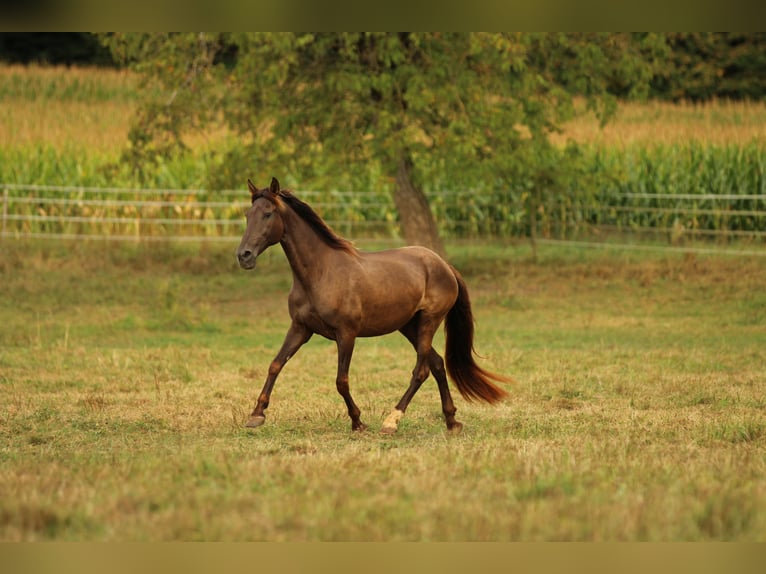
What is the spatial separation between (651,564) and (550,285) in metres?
17.1

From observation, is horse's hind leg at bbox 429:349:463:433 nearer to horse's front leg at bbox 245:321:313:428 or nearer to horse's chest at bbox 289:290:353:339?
horse's chest at bbox 289:290:353:339

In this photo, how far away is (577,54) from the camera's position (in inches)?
792

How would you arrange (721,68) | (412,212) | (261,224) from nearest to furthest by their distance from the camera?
(261,224) < (412,212) < (721,68)

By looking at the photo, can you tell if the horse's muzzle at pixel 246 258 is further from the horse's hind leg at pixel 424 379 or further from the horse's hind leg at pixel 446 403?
the horse's hind leg at pixel 446 403

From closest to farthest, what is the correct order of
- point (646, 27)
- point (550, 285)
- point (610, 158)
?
point (646, 27) → point (550, 285) → point (610, 158)

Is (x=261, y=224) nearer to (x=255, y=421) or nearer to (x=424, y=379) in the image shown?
(x=255, y=421)

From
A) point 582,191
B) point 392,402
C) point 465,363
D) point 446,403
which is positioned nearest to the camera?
point 446,403

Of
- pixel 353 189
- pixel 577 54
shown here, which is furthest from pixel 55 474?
pixel 353 189

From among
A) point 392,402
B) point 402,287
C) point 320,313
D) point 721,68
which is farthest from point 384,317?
point 721,68

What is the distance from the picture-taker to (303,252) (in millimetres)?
8273

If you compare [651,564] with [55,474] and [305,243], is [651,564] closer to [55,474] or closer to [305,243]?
[55,474]

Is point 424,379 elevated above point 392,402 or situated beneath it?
elevated above

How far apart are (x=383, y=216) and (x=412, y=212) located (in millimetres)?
4925

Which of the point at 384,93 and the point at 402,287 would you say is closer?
the point at 402,287
